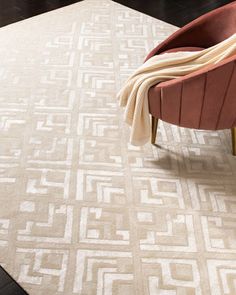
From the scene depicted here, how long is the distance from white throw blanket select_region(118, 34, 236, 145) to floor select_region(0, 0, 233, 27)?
1640 millimetres

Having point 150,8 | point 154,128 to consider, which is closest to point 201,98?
point 154,128

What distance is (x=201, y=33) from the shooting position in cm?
269

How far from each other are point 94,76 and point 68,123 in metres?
0.57

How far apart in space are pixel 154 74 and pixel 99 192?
2.10 ft

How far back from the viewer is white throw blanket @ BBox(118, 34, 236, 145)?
2287mm

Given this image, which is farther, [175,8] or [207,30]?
[175,8]

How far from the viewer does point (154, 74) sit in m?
2.32

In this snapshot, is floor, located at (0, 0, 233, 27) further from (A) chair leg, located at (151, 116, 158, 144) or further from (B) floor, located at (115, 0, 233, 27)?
(A) chair leg, located at (151, 116, 158, 144)

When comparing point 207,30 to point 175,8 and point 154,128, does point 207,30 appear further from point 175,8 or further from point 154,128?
point 175,8

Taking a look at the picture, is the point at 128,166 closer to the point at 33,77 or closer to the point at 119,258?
the point at 119,258

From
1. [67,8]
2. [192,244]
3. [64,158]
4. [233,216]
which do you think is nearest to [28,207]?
[64,158]

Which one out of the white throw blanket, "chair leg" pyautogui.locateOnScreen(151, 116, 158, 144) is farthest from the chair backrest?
"chair leg" pyautogui.locateOnScreen(151, 116, 158, 144)

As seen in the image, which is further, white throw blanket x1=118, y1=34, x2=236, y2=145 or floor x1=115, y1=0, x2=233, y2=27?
floor x1=115, y1=0, x2=233, y2=27

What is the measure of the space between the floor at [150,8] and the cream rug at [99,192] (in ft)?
2.32
